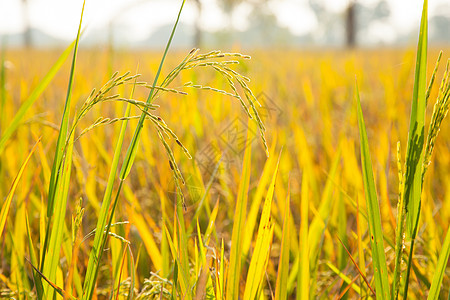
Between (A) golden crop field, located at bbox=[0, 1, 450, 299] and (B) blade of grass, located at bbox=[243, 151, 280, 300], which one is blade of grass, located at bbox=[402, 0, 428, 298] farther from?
(B) blade of grass, located at bbox=[243, 151, 280, 300]

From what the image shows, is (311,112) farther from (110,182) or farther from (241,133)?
(110,182)

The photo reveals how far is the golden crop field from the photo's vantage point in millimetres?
436

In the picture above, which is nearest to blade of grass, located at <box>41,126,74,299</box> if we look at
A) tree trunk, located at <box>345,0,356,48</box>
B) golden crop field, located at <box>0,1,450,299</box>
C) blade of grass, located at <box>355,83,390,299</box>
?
golden crop field, located at <box>0,1,450,299</box>

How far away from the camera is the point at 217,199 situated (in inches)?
24.4

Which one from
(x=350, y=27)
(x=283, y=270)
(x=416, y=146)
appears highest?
(x=350, y=27)

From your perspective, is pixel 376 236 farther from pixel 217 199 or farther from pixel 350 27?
pixel 350 27

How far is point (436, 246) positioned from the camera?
789mm

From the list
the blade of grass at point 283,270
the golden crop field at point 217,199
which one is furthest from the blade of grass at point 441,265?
the blade of grass at point 283,270

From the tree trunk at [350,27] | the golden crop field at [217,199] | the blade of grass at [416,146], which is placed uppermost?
the tree trunk at [350,27]

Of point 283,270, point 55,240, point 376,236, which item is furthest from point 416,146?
point 55,240

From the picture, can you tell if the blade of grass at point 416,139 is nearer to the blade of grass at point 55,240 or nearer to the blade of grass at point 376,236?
the blade of grass at point 376,236

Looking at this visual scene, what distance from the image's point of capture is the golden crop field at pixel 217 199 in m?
0.44

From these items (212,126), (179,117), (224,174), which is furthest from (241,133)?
(179,117)

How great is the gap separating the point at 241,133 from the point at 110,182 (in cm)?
73
